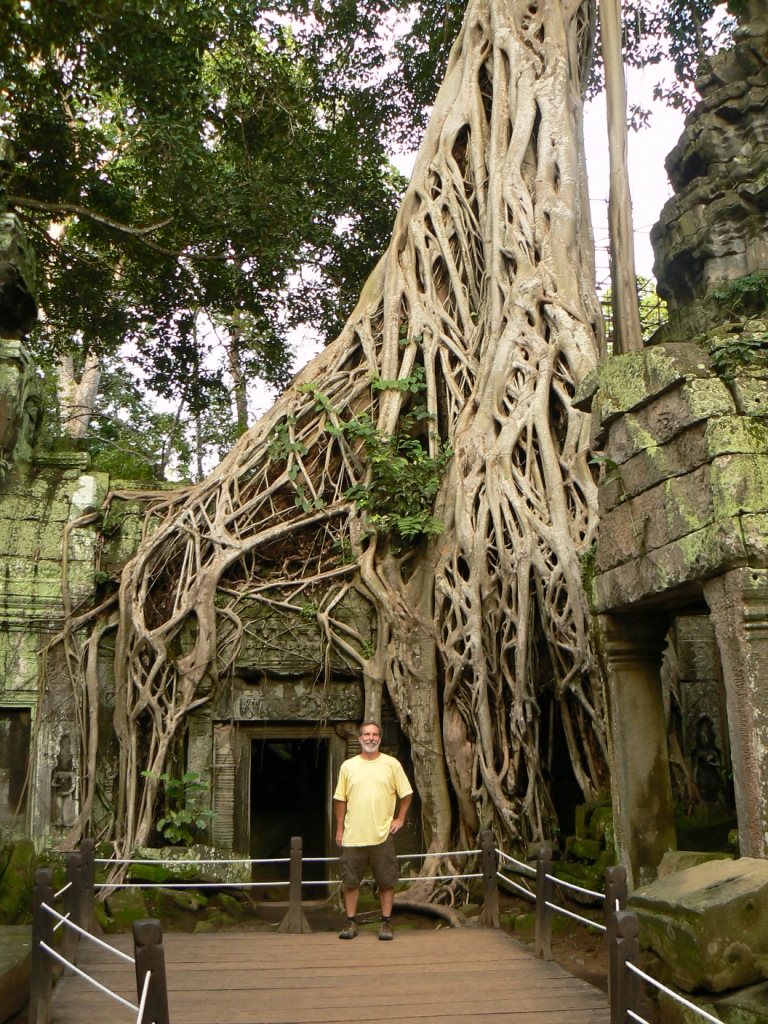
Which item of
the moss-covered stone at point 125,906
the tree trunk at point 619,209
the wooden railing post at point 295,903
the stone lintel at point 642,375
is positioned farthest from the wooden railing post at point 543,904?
the tree trunk at point 619,209

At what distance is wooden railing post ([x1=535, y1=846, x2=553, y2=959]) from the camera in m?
4.13

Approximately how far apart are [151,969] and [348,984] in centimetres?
135

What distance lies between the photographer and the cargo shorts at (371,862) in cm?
461

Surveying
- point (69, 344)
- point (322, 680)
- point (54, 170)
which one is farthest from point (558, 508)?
point (69, 344)

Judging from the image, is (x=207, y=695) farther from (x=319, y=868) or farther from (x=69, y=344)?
(x=69, y=344)

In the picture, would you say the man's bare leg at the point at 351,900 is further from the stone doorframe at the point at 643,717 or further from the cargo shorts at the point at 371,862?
the stone doorframe at the point at 643,717

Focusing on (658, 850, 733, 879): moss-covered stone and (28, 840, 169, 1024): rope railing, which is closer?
(28, 840, 169, 1024): rope railing

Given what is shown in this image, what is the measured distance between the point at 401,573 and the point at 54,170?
5.01 meters

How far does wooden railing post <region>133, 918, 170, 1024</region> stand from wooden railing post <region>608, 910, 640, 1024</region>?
125cm

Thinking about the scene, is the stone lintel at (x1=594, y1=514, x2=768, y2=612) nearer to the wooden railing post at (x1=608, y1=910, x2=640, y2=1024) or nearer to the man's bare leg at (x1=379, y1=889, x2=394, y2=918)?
the wooden railing post at (x1=608, y1=910, x2=640, y2=1024)

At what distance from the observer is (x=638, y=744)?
13.7 feet

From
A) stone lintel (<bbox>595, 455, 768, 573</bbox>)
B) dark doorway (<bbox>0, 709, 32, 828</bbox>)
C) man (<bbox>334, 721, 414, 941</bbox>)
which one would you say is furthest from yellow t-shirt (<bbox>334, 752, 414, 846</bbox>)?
dark doorway (<bbox>0, 709, 32, 828</bbox>)

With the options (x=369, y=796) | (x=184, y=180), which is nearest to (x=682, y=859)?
(x=369, y=796)

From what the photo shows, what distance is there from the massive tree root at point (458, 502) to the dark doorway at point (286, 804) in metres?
3.06
